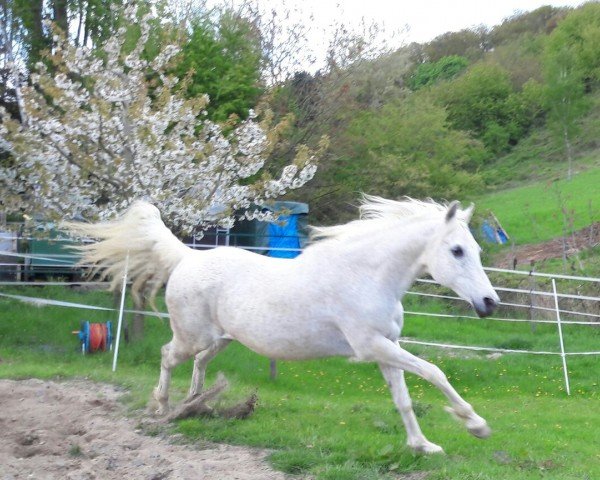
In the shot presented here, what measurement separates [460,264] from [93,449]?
3.07 metres

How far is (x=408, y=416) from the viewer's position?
6.24 m

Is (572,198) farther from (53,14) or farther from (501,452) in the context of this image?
(501,452)

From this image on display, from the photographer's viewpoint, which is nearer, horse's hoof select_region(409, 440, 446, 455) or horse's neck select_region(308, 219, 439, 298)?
horse's hoof select_region(409, 440, 446, 455)

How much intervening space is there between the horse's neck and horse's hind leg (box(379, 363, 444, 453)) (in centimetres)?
63

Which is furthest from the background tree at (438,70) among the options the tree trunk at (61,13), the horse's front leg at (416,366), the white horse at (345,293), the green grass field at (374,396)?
the horse's front leg at (416,366)

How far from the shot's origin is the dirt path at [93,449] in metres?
5.71

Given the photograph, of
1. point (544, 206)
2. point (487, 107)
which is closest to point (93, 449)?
point (544, 206)

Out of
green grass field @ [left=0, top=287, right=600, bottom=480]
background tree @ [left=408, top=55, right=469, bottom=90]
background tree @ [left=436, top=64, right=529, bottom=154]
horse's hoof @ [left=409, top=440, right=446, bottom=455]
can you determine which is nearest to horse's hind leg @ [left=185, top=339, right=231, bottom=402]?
green grass field @ [left=0, top=287, right=600, bottom=480]

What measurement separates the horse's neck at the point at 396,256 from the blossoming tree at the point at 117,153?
246 inches

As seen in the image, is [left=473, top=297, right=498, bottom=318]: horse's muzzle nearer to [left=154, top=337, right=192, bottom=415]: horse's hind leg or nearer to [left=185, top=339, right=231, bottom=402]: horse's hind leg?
[left=185, top=339, right=231, bottom=402]: horse's hind leg

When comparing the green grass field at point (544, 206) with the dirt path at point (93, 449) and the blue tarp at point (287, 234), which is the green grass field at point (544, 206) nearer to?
the blue tarp at point (287, 234)

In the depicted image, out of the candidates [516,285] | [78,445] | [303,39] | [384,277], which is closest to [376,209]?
[384,277]

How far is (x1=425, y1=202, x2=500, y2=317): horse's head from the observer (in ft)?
19.1

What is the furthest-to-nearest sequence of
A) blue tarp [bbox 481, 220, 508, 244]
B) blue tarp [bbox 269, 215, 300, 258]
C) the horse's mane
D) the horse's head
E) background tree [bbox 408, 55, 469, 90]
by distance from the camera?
1. background tree [bbox 408, 55, 469, 90]
2. blue tarp [bbox 481, 220, 508, 244]
3. blue tarp [bbox 269, 215, 300, 258]
4. the horse's mane
5. the horse's head
